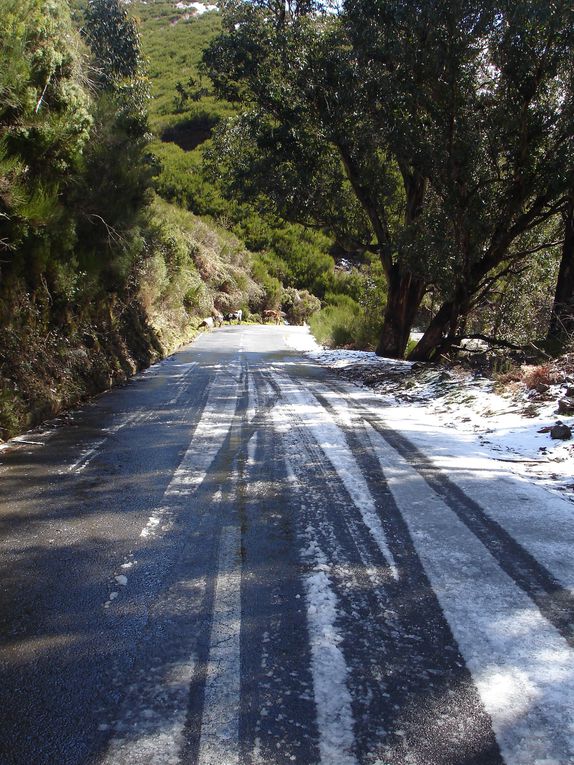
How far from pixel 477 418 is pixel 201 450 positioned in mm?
3738

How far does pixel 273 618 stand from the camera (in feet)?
9.33

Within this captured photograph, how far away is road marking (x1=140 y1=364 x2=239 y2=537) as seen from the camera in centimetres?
424

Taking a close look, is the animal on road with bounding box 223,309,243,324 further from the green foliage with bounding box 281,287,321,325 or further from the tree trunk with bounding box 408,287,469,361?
the tree trunk with bounding box 408,287,469,361

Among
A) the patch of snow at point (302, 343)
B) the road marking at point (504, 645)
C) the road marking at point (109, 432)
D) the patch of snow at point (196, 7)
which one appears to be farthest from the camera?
the patch of snow at point (196, 7)

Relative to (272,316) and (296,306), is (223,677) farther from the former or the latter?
(296,306)

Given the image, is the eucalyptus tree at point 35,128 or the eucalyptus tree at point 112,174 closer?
the eucalyptus tree at point 35,128

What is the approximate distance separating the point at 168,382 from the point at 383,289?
1082 cm

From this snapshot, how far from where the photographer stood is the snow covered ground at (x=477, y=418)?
5.64 meters

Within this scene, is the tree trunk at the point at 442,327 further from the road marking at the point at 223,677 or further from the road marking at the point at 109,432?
the road marking at the point at 223,677

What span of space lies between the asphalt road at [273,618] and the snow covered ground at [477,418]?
0.77 meters

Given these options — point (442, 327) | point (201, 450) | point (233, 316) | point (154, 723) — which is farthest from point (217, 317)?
point (154, 723)

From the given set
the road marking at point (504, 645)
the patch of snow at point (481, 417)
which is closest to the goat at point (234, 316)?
the patch of snow at point (481, 417)

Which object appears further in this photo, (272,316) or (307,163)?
(272,316)

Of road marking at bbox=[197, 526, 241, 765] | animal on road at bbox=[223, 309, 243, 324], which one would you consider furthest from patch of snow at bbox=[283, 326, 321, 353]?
road marking at bbox=[197, 526, 241, 765]
